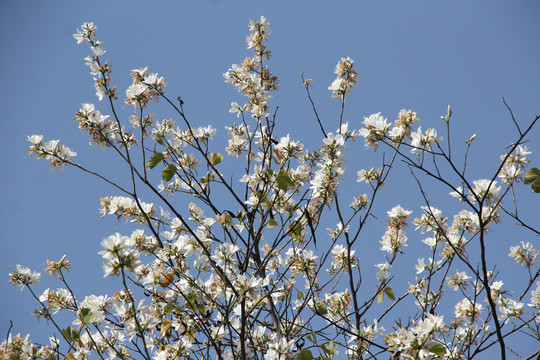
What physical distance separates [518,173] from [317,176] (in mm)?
1109

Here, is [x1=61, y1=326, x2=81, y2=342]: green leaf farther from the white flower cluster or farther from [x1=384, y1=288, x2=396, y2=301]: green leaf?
[x1=384, y1=288, x2=396, y2=301]: green leaf

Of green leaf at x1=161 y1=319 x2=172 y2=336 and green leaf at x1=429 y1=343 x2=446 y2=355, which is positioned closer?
green leaf at x1=429 y1=343 x2=446 y2=355

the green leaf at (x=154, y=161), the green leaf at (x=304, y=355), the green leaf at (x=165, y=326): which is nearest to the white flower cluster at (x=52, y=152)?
the green leaf at (x=154, y=161)

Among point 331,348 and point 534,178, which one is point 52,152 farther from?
point 534,178

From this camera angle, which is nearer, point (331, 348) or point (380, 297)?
point (331, 348)

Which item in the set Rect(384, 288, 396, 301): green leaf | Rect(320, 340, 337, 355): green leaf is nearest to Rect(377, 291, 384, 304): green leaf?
Rect(384, 288, 396, 301): green leaf

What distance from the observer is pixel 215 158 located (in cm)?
293

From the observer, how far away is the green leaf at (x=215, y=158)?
2.92 m

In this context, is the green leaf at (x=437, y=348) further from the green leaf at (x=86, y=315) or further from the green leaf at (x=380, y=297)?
the green leaf at (x=86, y=315)

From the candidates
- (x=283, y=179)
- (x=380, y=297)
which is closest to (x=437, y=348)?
(x=380, y=297)

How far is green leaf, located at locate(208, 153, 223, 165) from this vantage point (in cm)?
292

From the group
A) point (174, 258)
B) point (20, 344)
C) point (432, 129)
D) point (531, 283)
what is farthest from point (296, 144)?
point (20, 344)

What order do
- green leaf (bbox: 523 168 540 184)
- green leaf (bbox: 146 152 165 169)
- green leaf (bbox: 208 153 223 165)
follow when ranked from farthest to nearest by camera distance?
green leaf (bbox: 208 153 223 165), green leaf (bbox: 146 152 165 169), green leaf (bbox: 523 168 540 184)

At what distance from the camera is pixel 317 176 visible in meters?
2.79
